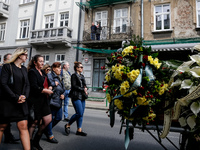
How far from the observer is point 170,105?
1.73 metres

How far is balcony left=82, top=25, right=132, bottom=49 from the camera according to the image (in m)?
13.9

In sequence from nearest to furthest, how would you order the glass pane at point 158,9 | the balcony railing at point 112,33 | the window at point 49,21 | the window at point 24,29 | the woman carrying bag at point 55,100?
the woman carrying bag at point 55,100 < the glass pane at point 158,9 < the balcony railing at point 112,33 < the window at point 49,21 < the window at point 24,29

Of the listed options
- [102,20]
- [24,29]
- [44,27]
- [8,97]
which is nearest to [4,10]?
[24,29]

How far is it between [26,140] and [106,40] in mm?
12061

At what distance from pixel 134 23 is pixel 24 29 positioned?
40.8 ft

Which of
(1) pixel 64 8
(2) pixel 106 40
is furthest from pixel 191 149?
(1) pixel 64 8

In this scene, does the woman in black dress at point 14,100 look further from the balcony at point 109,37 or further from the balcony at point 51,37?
the balcony at point 51,37

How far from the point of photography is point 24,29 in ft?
60.1

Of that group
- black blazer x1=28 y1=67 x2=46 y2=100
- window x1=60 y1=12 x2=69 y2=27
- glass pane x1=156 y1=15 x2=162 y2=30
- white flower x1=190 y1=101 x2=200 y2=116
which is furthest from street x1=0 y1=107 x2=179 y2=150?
window x1=60 y1=12 x2=69 y2=27

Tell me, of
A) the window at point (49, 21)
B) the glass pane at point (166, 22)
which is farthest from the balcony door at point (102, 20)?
the glass pane at point (166, 22)

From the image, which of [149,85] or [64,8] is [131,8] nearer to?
[64,8]

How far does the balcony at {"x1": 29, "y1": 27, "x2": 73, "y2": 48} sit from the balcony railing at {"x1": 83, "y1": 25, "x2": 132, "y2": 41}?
164 cm

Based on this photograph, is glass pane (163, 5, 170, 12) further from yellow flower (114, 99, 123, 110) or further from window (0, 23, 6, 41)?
window (0, 23, 6, 41)

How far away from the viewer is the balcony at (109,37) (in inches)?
548
